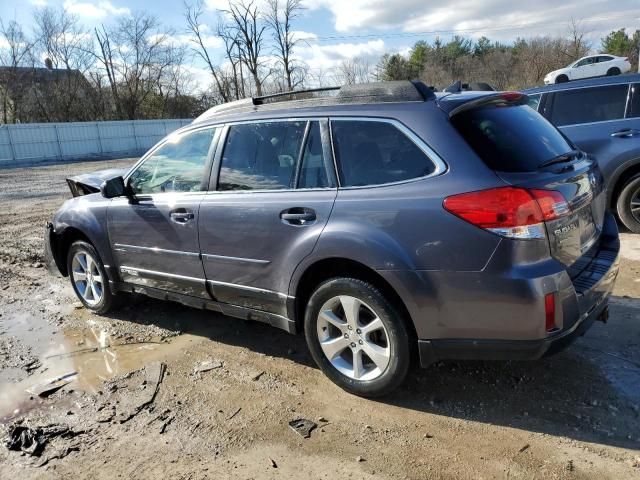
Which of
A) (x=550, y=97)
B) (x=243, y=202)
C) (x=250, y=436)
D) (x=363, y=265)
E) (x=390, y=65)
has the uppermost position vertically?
(x=390, y=65)

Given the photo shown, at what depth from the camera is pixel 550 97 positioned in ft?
22.6

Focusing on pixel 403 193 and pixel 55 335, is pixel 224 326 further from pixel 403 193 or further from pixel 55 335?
pixel 403 193

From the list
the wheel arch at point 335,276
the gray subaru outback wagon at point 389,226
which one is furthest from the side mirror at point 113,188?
the wheel arch at point 335,276

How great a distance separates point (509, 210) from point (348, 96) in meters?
1.30

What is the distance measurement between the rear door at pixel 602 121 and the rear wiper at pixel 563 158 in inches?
134

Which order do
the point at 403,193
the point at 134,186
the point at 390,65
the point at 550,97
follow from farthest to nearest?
the point at 390,65 → the point at 550,97 → the point at 134,186 → the point at 403,193

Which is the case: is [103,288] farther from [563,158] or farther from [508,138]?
[563,158]

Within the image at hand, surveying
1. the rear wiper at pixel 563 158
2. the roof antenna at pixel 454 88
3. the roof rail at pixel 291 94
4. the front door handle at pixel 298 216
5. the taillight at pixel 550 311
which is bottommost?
the taillight at pixel 550 311

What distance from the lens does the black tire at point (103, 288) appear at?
16.1ft

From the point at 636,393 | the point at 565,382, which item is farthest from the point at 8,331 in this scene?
the point at 636,393

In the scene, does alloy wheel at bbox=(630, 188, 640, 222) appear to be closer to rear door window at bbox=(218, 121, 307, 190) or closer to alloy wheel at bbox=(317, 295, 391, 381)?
alloy wheel at bbox=(317, 295, 391, 381)

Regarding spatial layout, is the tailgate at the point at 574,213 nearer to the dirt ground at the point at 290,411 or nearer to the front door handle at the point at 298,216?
the dirt ground at the point at 290,411

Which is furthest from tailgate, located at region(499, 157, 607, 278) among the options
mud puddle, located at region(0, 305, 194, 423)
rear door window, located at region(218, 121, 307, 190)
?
mud puddle, located at region(0, 305, 194, 423)

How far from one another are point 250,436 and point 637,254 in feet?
15.7
